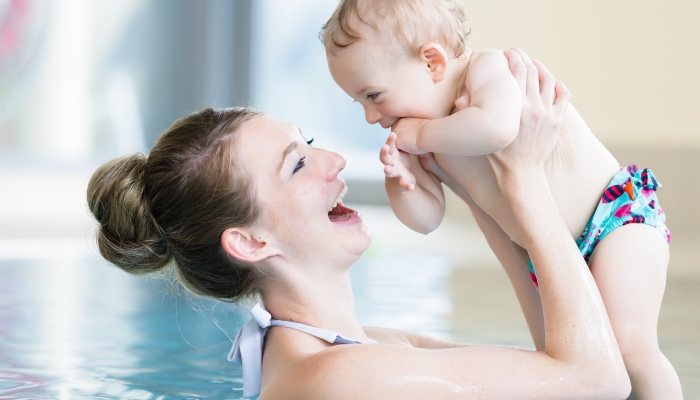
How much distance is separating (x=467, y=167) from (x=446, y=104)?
0.51 feet

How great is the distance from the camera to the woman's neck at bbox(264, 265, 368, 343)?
194cm

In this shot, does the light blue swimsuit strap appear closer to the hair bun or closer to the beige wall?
the hair bun

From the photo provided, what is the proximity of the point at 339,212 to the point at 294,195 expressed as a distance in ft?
0.75

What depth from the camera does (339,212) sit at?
6.78ft

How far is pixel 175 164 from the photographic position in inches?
74.0

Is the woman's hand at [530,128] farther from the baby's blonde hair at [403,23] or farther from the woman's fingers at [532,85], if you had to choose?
the baby's blonde hair at [403,23]

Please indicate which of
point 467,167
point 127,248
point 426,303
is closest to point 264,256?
point 127,248

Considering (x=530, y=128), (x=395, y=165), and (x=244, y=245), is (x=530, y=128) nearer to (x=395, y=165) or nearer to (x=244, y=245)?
(x=395, y=165)

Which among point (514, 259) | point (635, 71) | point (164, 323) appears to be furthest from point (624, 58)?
point (514, 259)

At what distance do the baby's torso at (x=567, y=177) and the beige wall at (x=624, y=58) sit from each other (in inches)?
210

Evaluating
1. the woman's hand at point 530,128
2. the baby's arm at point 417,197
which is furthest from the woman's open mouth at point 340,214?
the woman's hand at point 530,128

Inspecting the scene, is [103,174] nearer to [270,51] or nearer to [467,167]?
[467,167]

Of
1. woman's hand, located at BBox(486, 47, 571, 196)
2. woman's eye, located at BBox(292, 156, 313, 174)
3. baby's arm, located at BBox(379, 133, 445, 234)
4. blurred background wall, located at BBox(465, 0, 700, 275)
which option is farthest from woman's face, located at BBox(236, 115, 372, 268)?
blurred background wall, located at BBox(465, 0, 700, 275)

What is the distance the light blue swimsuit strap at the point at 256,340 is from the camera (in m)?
1.88
